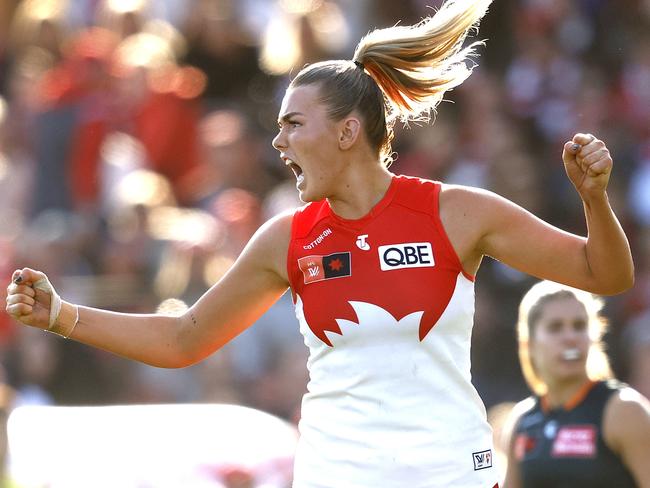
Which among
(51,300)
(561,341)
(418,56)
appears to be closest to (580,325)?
(561,341)

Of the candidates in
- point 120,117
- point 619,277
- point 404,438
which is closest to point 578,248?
point 619,277

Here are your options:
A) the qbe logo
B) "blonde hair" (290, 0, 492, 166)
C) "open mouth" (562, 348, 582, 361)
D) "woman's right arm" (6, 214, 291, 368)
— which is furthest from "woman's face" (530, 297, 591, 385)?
the qbe logo

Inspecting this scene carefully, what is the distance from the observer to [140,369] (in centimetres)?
938

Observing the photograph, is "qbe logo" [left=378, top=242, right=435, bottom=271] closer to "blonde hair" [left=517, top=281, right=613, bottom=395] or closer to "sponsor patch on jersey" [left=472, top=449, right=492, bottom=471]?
"sponsor patch on jersey" [left=472, top=449, right=492, bottom=471]

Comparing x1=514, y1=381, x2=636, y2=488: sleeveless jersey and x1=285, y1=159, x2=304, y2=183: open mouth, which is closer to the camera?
x1=285, y1=159, x2=304, y2=183: open mouth

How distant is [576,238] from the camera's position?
4.14m

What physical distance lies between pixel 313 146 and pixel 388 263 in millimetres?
450

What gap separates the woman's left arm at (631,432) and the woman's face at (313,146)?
191cm

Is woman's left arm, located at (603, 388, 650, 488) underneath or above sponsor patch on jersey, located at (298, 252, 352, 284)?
underneath

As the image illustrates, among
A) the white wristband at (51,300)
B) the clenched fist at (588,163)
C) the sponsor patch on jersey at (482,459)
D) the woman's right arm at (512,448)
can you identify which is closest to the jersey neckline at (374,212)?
the clenched fist at (588,163)

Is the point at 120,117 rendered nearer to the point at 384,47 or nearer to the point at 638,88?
the point at 638,88

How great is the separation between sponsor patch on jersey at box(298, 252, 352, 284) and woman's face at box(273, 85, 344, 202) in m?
0.20

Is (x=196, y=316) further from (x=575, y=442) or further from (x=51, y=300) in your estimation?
(x=575, y=442)

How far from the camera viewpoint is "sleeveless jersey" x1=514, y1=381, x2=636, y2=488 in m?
5.62
